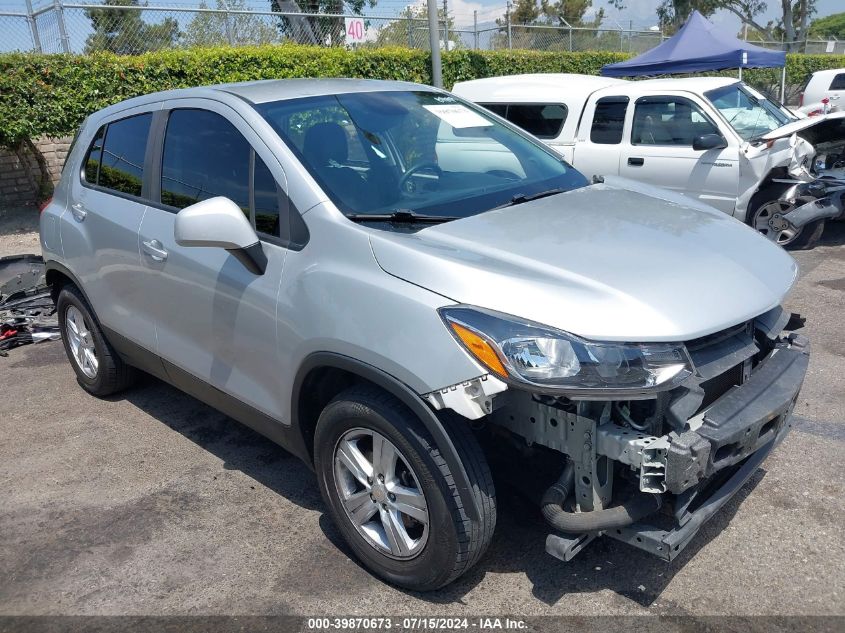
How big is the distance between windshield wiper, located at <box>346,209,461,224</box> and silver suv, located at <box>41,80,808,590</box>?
0.04ft

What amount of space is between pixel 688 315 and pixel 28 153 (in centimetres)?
1097

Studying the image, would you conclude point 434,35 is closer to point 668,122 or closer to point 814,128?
point 668,122

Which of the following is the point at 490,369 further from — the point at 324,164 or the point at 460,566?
the point at 324,164

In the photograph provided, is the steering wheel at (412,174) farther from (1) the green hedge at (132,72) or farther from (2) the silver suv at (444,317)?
(1) the green hedge at (132,72)

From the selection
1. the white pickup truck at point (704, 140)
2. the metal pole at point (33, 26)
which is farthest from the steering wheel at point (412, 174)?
the metal pole at point (33, 26)

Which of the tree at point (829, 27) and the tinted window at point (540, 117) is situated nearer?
the tinted window at point (540, 117)

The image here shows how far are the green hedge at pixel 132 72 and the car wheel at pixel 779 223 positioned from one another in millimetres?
7288

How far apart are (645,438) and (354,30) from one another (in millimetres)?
13370

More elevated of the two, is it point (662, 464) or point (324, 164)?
point (324, 164)

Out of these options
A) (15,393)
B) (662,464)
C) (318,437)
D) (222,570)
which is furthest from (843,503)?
(15,393)

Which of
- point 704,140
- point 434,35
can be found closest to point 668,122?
point 704,140

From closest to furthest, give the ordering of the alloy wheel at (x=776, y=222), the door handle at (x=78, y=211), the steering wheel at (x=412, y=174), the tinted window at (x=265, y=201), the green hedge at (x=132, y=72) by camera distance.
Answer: the tinted window at (x=265, y=201)
the steering wheel at (x=412, y=174)
the door handle at (x=78, y=211)
the alloy wheel at (x=776, y=222)
the green hedge at (x=132, y=72)

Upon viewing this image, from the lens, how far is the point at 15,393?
17.3ft

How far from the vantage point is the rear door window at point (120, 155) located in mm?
4074
